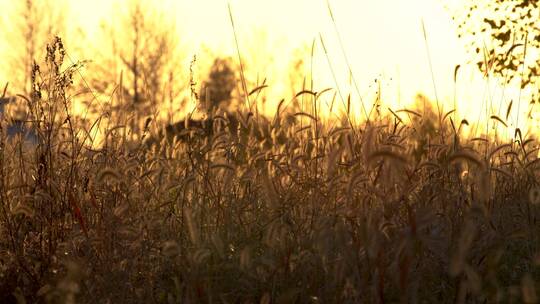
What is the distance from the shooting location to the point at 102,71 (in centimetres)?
2719

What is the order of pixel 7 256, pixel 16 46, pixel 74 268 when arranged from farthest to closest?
1. pixel 16 46
2. pixel 7 256
3. pixel 74 268

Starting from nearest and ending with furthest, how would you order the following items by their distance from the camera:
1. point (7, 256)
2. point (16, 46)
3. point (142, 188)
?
point (7, 256), point (142, 188), point (16, 46)

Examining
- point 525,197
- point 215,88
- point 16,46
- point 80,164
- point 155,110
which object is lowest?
point 525,197

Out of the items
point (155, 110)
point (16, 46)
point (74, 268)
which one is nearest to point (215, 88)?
point (16, 46)

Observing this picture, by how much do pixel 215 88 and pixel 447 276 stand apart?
23.3 m

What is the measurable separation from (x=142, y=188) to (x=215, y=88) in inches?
883

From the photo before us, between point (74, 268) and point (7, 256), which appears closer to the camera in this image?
point (74, 268)

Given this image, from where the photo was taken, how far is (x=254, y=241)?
3.65 metres

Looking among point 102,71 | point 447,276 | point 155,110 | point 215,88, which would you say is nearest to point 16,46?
point 102,71

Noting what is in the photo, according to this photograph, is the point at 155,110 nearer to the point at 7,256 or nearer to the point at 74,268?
the point at 7,256

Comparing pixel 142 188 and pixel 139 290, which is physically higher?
pixel 142 188

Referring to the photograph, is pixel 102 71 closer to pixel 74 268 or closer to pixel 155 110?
pixel 155 110

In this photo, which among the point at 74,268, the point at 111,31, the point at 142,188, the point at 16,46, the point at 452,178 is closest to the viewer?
the point at 74,268

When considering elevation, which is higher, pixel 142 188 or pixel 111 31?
pixel 111 31
